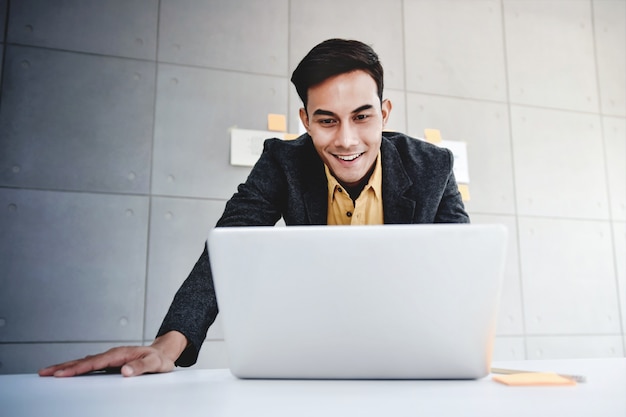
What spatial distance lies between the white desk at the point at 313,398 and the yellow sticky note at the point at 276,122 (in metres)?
1.83

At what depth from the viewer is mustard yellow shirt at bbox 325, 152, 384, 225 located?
4.45 ft

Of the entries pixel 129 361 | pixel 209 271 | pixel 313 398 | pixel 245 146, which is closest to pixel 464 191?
pixel 245 146

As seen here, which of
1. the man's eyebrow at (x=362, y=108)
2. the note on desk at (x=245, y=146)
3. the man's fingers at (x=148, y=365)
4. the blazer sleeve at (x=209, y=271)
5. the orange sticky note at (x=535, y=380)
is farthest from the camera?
the note on desk at (x=245, y=146)

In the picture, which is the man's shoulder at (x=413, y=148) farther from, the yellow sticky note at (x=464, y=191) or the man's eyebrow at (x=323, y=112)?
the yellow sticky note at (x=464, y=191)

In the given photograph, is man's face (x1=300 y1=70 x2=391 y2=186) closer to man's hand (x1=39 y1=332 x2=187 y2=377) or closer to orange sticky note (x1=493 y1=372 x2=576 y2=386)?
man's hand (x1=39 y1=332 x2=187 y2=377)

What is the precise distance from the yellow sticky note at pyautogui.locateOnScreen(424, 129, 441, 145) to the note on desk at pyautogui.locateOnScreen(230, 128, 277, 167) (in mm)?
807

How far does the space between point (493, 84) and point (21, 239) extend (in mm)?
2323

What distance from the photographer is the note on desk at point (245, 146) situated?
7.58 feet

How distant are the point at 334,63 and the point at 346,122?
15 centimetres

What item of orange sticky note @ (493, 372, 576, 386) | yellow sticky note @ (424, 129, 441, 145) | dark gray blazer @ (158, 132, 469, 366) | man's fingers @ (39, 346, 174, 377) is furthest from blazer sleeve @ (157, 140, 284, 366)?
yellow sticky note @ (424, 129, 441, 145)

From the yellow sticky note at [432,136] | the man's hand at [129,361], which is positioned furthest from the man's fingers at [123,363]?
the yellow sticky note at [432,136]

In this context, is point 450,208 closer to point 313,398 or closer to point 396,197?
point 396,197

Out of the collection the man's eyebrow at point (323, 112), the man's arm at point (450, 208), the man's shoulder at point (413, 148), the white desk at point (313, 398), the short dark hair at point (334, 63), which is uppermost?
the short dark hair at point (334, 63)

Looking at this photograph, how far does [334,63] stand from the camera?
132 centimetres
